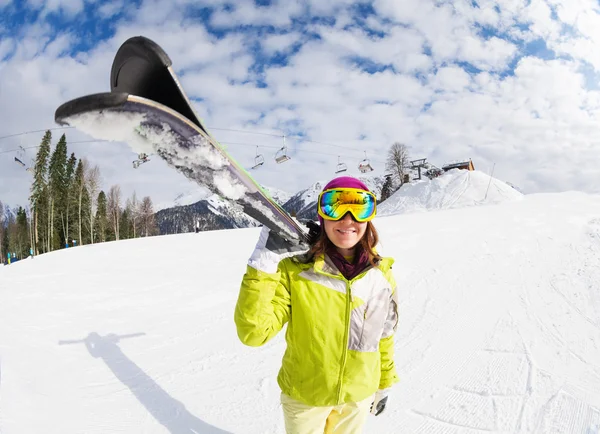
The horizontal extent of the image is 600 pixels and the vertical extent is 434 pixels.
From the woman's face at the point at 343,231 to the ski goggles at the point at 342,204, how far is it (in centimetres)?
3

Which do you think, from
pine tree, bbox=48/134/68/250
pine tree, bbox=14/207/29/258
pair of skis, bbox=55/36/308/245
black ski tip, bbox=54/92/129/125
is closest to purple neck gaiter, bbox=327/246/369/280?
pair of skis, bbox=55/36/308/245

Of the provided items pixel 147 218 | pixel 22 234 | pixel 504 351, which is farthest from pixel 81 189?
pixel 504 351

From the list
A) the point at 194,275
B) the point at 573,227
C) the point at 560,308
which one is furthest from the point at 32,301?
the point at 573,227

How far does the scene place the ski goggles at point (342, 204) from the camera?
187cm

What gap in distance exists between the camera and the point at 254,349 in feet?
15.6

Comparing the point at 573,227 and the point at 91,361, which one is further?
the point at 573,227

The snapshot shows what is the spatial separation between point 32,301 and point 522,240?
12382 mm

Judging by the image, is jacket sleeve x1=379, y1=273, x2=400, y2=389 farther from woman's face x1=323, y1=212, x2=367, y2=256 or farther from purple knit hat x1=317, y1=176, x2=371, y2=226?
purple knit hat x1=317, y1=176, x2=371, y2=226

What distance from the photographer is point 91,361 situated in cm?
448

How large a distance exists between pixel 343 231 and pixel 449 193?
30211mm

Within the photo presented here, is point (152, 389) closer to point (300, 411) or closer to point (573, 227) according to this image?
point (300, 411)

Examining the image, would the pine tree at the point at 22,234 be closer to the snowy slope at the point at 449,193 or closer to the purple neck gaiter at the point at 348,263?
the snowy slope at the point at 449,193

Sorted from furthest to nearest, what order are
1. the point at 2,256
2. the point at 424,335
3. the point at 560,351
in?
the point at 2,256, the point at 424,335, the point at 560,351

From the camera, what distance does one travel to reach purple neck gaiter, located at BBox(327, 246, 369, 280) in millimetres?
1859
